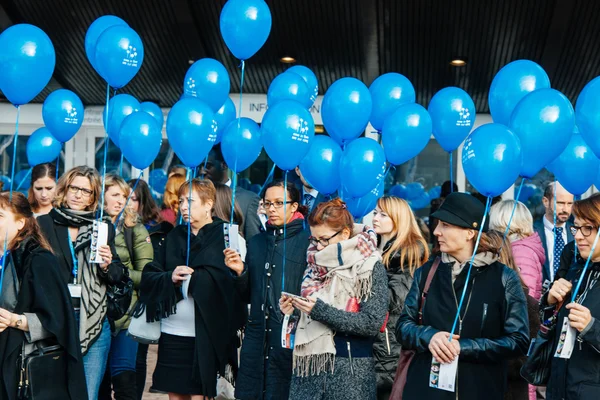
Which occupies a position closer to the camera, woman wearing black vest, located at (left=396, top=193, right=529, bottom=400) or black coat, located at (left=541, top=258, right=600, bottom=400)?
black coat, located at (left=541, top=258, right=600, bottom=400)

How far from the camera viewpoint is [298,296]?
4.13 m

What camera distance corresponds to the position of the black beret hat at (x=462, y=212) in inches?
152

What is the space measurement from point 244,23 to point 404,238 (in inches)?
78.2

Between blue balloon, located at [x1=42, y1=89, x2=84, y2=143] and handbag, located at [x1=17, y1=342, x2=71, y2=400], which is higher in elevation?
blue balloon, located at [x1=42, y1=89, x2=84, y2=143]

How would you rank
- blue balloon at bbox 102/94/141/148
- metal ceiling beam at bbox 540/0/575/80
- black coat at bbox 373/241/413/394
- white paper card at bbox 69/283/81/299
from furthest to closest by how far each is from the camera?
metal ceiling beam at bbox 540/0/575/80, blue balloon at bbox 102/94/141/148, black coat at bbox 373/241/413/394, white paper card at bbox 69/283/81/299

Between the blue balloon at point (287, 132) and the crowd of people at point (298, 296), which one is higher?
the blue balloon at point (287, 132)

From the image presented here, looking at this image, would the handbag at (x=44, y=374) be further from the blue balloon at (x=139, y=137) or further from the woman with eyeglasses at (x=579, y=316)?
the blue balloon at (x=139, y=137)

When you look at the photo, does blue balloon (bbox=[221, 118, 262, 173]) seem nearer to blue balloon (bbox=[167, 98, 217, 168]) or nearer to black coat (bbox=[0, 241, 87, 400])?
blue balloon (bbox=[167, 98, 217, 168])

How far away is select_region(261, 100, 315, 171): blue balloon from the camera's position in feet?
15.9

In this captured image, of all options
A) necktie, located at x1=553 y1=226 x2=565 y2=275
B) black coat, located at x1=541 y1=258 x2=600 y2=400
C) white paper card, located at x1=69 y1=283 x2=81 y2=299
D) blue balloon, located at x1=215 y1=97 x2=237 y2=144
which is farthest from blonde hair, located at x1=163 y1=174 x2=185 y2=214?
black coat, located at x1=541 y1=258 x2=600 y2=400

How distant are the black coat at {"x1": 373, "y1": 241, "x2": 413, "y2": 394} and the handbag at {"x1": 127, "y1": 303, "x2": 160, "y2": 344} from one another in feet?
4.46

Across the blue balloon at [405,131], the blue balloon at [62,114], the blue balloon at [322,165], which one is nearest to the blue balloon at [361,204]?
the blue balloon at [322,165]

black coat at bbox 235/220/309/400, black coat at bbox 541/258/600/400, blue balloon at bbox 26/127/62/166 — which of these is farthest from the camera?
blue balloon at bbox 26/127/62/166

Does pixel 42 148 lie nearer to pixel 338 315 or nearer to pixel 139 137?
pixel 139 137
